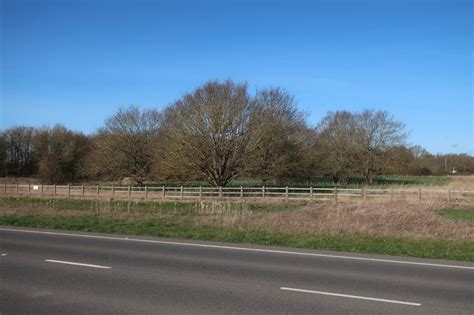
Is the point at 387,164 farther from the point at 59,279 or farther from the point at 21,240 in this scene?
the point at 59,279

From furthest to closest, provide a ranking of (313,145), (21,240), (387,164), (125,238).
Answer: (387,164)
(313,145)
(125,238)
(21,240)

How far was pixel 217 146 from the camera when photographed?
43219 mm

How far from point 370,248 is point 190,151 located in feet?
99.2

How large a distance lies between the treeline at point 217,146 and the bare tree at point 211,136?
9 centimetres

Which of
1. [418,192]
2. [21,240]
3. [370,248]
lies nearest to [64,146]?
[418,192]

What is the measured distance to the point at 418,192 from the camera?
108 ft

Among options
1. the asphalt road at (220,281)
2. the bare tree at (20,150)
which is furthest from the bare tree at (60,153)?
the asphalt road at (220,281)

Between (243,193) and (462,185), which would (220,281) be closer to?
(243,193)

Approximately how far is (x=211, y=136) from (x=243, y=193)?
816 centimetres

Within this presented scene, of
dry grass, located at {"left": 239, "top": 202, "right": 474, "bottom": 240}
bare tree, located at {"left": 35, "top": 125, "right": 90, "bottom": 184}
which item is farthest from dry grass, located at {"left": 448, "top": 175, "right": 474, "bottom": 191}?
bare tree, located at {"left": 35, "top": 125, "right": 90, "bottom": 184}

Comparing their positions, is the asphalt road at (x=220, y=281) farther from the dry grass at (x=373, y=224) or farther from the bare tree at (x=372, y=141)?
the bare tree at (x=372, y=141)

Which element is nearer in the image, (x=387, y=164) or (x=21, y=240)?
(x=21, y=240)

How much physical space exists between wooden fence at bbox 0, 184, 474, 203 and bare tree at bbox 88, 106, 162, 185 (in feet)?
43.0

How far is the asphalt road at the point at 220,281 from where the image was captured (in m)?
6.92
